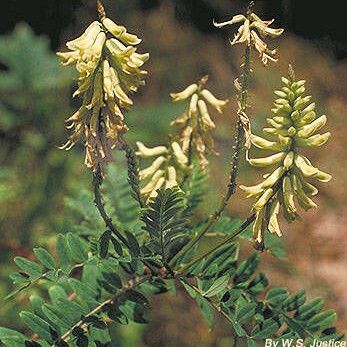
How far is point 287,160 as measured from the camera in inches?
61.6

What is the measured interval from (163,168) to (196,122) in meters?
0.14

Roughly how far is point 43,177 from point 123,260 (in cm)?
207

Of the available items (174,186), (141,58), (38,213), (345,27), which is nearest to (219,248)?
(174,186)

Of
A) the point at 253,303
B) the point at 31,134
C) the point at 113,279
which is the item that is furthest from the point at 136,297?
the point at 31,134

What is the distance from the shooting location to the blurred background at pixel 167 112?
139 inches

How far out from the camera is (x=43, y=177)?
362cm

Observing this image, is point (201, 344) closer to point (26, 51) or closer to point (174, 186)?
point (26, 51)

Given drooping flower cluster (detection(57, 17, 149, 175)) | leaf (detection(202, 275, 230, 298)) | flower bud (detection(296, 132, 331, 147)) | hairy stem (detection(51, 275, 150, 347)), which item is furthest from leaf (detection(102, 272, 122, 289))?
flower bud (detection(296, 132, 331, 147))

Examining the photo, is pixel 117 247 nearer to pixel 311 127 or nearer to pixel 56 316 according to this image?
pixel 56 316

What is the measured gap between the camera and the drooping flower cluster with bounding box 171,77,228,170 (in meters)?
1.87

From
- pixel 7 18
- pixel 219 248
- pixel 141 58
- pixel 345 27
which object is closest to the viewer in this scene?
pixel 141 58

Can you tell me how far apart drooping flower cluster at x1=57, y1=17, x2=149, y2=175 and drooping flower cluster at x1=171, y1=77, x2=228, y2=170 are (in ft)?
0.93

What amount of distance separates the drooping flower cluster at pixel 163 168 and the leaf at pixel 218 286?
0.25 meters

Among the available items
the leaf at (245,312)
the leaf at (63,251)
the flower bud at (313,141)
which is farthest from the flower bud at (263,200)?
the leaf at (63,251)
